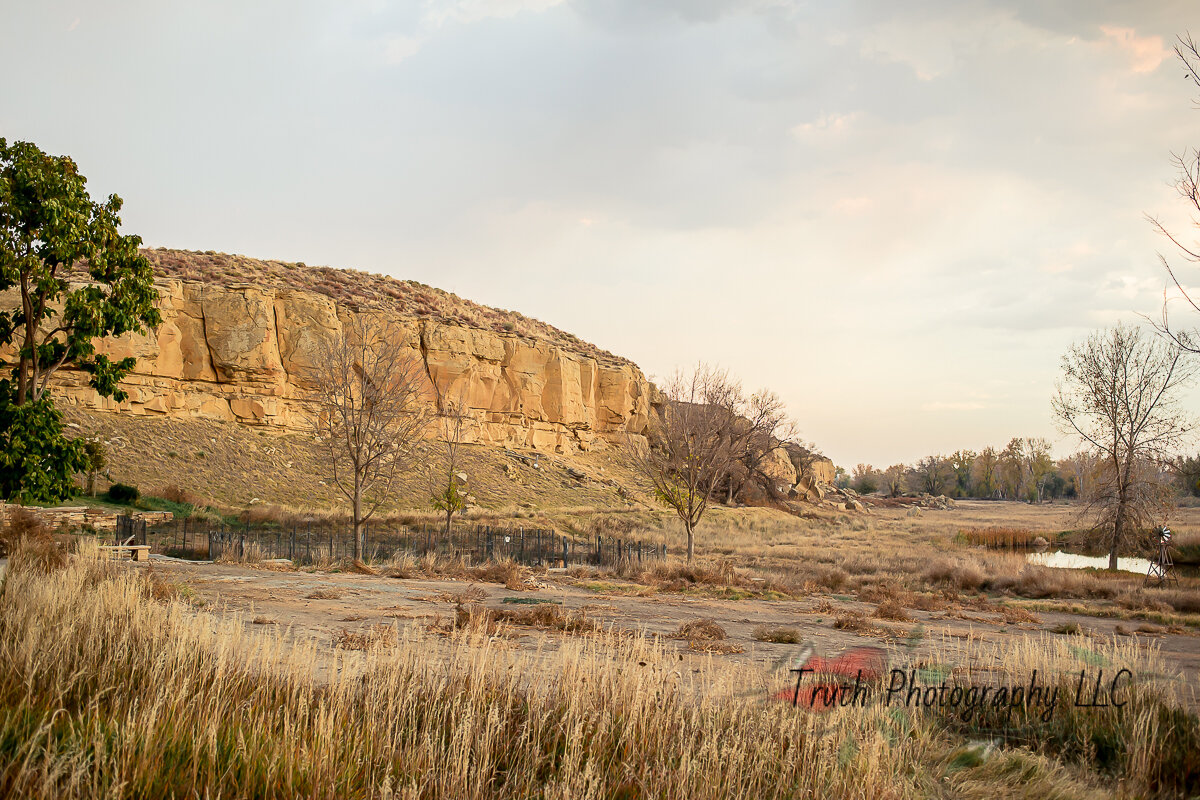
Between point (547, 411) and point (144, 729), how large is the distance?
58669 millimetres

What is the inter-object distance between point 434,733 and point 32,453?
1236 centimetres

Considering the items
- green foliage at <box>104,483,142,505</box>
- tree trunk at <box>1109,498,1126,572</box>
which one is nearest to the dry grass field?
tree trunk at <box>1109,498,1126,572</box>

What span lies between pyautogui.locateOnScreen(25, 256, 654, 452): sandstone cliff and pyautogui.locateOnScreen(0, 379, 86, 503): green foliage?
71.2 ft

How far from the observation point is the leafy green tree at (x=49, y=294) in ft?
41.8

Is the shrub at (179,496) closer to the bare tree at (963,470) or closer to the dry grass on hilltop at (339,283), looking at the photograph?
the dry grass on hilltop at (339,283)

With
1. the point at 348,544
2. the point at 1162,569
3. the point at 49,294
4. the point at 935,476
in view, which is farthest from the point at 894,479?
the point at 49,294

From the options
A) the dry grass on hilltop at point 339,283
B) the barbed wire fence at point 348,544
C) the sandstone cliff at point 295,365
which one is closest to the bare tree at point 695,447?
the barbed wire fence at point 348,544

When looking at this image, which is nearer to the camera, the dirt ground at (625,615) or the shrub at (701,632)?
the dirt ground at (625,615)

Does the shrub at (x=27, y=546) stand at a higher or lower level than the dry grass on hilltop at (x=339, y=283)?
lower

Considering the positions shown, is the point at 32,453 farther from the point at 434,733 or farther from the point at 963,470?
A: the point at 963,470

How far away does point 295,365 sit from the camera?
4766cm

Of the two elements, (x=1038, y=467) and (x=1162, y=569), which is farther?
(x=1038, y=467)

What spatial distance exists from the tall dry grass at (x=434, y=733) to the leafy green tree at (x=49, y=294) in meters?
7.40

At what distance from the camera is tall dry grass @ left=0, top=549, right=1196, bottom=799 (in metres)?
3.80
